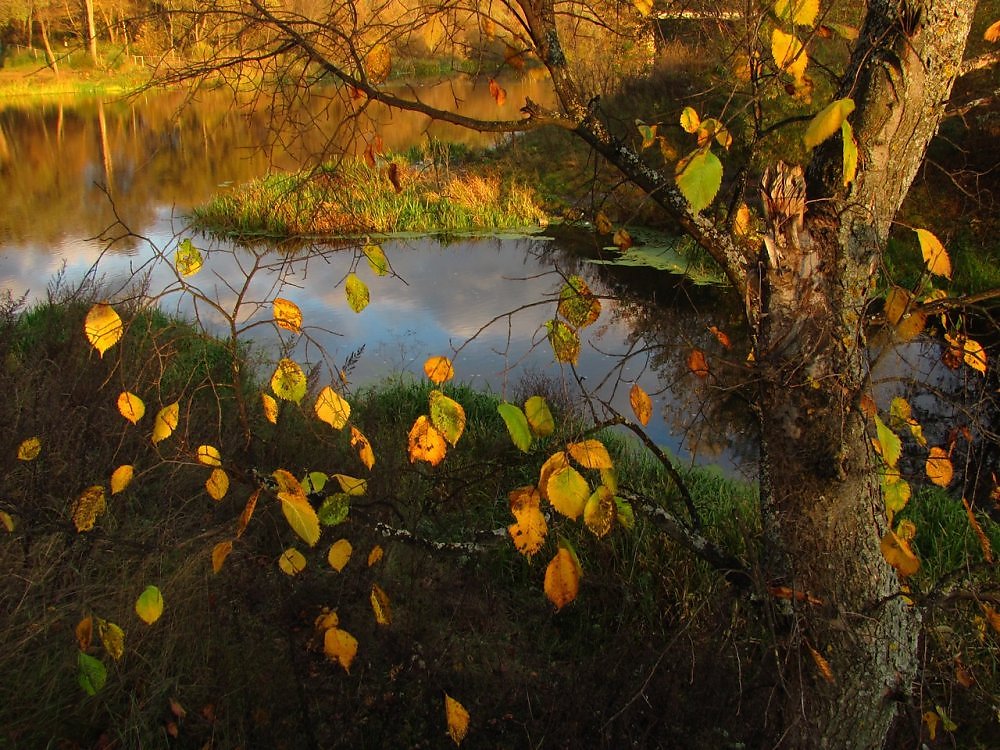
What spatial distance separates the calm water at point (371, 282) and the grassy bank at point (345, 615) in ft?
2.58

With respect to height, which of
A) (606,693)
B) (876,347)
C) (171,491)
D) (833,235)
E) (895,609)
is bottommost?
(876,347)

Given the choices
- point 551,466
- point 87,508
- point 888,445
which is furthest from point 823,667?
point 87,508

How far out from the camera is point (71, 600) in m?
2.98

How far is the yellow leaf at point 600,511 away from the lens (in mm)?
1354

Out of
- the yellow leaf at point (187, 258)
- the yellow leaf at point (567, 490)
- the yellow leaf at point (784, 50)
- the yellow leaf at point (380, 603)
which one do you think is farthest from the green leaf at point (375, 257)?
the yellow leaf at point (784, 50)

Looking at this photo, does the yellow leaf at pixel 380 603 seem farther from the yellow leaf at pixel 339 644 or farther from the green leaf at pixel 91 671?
the green leaf at pixel 91 671

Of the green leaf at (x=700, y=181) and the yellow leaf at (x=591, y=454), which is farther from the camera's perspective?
the yellow leaf at (x=591, y=454)

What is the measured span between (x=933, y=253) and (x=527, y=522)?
2.99 feet

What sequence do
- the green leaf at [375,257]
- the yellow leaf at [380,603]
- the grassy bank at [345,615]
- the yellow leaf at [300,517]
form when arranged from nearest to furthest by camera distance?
1. the yellow leaf at [300,517]
2. the green leaf at [375,257]
3. the yellow leaf at [380,603]
4. the grassy bank at [345,615]

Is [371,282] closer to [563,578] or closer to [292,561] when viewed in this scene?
[292,561]

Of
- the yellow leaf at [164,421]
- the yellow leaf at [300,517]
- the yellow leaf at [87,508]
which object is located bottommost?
the yellow leaf at [87,508]

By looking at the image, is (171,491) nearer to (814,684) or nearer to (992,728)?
(814,684)

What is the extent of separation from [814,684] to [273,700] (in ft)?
6.12

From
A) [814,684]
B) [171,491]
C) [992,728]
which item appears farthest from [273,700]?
[992,728]
